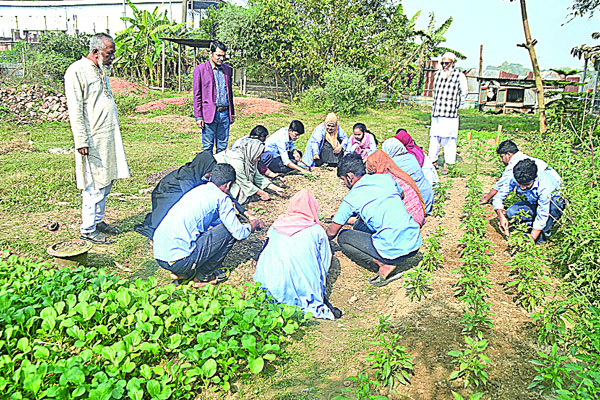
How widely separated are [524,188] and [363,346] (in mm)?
2645

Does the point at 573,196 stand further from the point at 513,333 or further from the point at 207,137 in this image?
the point at 207,137

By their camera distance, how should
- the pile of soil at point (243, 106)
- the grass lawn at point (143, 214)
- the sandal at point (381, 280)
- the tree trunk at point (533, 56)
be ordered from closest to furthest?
the grass lawn at point (143, 214) < the sandal at point (381, 280) < the tree trunk at point (533, 56) < the pile of soil at point (243, 106)

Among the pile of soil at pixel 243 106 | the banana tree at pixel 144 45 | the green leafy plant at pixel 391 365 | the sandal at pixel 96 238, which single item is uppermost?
the banana tree at pixel 144 45

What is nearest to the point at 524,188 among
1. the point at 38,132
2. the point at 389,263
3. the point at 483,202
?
the point at 483,202

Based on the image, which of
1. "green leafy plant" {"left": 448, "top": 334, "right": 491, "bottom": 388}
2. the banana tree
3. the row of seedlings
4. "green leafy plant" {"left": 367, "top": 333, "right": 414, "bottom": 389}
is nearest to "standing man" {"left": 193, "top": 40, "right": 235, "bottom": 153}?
the row of seedlings

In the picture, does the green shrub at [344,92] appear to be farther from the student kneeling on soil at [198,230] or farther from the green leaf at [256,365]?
the green leaf at [256,365]

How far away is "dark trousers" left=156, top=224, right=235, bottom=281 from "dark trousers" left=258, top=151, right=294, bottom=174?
2.84 metres

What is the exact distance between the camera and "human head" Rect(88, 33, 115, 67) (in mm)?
4559

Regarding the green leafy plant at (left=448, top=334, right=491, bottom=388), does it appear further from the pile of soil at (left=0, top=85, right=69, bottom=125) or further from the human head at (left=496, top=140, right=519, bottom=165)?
the pile of soil at (left=0, top=85, right=69, bottom=125)

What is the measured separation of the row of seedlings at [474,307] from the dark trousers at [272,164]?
9.60ft

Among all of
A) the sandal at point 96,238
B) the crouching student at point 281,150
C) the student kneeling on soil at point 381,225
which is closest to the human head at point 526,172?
the student kneeling on soil at point 381,225

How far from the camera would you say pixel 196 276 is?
427 centimetres

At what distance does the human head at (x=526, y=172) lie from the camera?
4.66 meters

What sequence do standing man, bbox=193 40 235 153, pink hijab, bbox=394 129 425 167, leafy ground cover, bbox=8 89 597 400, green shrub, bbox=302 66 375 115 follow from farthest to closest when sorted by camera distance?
green shrub, bbox=302 66 375 115, pink hijab, bbox=394 129 425 167, standing man, bbox=193 40 235 153, leafy ground cover, bbox=8 89 597 400
